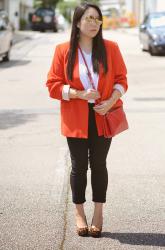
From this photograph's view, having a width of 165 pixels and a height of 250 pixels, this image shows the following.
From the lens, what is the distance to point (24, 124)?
10125 millimetres

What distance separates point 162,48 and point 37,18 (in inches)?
1076

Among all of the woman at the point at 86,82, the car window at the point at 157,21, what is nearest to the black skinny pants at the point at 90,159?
the woman at the point at 86,82

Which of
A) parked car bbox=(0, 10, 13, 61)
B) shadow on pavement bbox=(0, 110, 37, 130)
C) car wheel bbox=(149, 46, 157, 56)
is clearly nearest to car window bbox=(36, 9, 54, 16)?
parked car bbox=(0, 10, 13, 61)

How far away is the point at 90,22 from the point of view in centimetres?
458

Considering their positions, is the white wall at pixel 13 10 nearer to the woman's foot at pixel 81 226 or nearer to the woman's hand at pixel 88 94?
the woman's foot at pixel 81 226

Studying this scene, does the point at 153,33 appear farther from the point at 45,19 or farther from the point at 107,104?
the point at 45,19

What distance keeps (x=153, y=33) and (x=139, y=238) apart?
1851cm

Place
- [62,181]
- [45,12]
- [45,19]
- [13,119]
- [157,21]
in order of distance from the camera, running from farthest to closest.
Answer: [45,12]
[45,19]
[157,21]
[13,119]
[62,181]

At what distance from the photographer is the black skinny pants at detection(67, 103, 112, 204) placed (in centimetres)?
471

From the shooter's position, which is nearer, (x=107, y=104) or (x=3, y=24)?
(x=107, y=104)

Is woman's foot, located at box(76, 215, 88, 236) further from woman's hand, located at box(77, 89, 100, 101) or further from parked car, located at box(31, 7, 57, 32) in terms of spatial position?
parked car, located at box(31, 7, 57, 32)

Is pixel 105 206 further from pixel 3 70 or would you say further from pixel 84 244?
pixel 3 70

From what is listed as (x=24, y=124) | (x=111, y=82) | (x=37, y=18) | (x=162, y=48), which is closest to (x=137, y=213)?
(x=111, y=82)

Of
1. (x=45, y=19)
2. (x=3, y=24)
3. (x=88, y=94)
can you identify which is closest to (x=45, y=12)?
(x=45, y=19)
